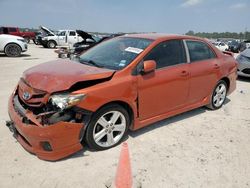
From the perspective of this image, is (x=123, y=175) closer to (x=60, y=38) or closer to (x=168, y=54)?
(x=168, y=54)

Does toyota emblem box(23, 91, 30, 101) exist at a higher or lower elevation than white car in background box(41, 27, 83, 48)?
lower

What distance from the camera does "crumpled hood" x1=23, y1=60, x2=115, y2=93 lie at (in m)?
3.20

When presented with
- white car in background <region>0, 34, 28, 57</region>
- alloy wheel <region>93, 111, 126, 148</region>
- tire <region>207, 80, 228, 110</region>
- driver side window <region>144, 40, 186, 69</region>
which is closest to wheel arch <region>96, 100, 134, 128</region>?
alloy wheel <region>93, 111, 126, 148</region>

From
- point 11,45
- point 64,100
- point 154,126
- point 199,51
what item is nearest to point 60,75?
point 64,100

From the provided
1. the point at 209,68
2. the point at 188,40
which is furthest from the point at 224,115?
the point at 188,40

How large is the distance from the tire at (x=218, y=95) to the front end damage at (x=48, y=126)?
3211 mm

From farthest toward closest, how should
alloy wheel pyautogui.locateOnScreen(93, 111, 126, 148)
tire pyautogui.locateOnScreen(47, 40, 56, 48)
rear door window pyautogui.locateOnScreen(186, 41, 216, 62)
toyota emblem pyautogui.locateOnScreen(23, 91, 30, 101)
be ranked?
tire pyautogui.locateOnScreen(47, 40, 56, 48) → rear door window pyautogui.locateOnScreen(186, 41, 216, 62) → alloy wheel pyautogui.locateOnScreen(93, 111, 126, 148) → toyota emblem pyautogui.locateOnScreen(23, 91, 30, 101)

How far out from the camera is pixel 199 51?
4.93 m

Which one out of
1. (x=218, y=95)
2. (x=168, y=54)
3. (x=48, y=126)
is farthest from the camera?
(x=218, y=95)

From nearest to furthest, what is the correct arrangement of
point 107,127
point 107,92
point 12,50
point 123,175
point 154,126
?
point 123,175 → point 107,92 → point 107,127 → point 154,126 → point 12,50

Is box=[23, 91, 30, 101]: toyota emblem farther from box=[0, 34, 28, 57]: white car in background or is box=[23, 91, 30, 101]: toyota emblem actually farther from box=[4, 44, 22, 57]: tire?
box=[4, 44, 22, 57]: tire

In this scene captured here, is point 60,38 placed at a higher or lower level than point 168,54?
higher

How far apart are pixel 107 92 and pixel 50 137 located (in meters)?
0.92

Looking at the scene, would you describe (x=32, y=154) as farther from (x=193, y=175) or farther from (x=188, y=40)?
(x=188, y=40)
